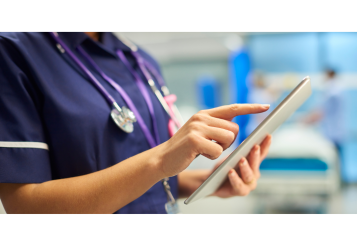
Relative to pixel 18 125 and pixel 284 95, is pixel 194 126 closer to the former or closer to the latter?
pixel 18 125

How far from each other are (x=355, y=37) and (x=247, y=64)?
229 centimetres

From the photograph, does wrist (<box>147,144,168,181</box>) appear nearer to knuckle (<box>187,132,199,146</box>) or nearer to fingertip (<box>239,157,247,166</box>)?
knuckle (<box>187,132,199,146</box>)

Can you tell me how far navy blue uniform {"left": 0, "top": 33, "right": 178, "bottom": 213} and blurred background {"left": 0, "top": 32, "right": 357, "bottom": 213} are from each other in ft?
5.67

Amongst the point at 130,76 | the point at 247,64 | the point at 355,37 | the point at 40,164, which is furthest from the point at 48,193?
the point at 355,37

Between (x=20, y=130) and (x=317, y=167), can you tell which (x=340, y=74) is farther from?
(x=20, y=130)

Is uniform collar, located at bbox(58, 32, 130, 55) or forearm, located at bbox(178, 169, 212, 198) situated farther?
forearm, located at bbox(178, 169, 212, 198)

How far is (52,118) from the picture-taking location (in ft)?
2.25

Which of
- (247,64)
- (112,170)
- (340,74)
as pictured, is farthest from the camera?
(340,74)

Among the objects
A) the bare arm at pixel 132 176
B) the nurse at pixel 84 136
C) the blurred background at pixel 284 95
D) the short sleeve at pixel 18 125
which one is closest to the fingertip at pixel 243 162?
the nurse at pixel 84 136

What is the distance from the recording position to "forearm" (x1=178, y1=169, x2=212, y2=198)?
995 mm

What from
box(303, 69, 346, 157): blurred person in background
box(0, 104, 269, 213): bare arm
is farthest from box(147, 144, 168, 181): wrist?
box(303, 69, 346, 157): blurred person in background

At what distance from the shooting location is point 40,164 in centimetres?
67

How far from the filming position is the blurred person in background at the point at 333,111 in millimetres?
3837

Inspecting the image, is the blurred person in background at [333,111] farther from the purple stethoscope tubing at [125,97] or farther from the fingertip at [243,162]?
the purple stethoscope tubing at [125,97]
